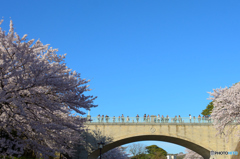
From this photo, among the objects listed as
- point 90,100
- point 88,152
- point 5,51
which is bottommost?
point 88,152

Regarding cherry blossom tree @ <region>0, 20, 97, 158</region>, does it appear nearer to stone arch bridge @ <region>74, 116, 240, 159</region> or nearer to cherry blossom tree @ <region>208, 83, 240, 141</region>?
cherry blossom tree @ <region>208, 83, 240, 141</region>

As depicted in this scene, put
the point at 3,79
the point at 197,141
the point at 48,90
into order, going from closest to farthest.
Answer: the point at 3,79, the point at 48,90, the point at 197,141

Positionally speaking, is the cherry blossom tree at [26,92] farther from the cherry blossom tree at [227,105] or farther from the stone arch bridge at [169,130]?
the stone arch bridge at [169,130]

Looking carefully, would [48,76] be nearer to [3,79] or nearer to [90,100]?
[3,79]

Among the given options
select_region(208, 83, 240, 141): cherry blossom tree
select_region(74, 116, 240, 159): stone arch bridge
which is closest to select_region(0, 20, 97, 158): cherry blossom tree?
select_region(208, 83, 240, 141): cherry blossom tree

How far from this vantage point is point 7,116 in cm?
1554

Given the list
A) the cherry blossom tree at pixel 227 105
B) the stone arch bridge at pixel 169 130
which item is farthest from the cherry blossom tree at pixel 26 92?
the stone arch bridge at pixel 169 130

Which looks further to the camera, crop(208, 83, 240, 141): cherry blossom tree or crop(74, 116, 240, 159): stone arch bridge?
crop(74, 116, 240, 159): stone arch bridge

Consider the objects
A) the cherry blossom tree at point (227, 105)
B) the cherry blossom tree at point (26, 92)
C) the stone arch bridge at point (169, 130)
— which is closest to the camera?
the cherry blossom tree at point (26, 92)

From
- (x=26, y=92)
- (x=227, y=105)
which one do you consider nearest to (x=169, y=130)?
(x=227, y=105)

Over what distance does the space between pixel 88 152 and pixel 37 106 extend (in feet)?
91.3

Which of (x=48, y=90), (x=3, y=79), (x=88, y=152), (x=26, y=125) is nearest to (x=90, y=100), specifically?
(x=48, y=90)

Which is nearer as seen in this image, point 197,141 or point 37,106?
point 37,106

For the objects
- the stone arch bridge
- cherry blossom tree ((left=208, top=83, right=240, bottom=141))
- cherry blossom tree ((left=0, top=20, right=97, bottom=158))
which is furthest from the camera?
the stone arch bridge
